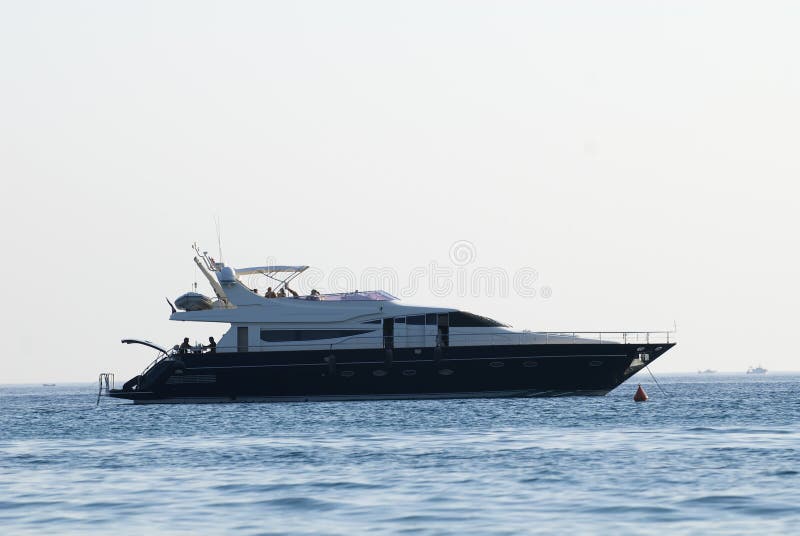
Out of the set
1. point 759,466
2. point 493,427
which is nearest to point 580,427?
point 493,427

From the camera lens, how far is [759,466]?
2744 centimetres

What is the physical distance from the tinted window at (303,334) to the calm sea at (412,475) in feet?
29.1

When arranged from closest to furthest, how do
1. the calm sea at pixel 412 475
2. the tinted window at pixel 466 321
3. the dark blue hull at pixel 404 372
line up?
1. the calm sea at pixel 412 475
2. the dark blue hull at pixel 404 372
3. the tinted window at pixel 466 321

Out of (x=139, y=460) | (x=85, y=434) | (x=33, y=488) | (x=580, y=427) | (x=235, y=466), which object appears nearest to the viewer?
(x=33, y=488)

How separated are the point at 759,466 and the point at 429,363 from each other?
89.9 ft

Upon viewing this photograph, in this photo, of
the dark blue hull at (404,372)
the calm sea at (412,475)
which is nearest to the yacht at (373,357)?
the dark blue hull at (404,372)

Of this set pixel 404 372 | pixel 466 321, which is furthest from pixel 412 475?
pixel 466 321

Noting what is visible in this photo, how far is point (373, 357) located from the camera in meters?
54.2

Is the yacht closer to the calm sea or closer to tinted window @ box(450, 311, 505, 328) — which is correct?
tinted window @ box(450, 311, 505, 328)

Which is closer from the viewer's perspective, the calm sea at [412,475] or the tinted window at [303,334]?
the calm sea at [412,475]

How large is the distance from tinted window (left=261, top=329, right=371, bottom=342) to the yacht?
4 centimetres

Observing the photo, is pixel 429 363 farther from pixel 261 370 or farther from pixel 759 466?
pixel 759 466

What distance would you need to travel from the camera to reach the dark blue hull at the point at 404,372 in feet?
177

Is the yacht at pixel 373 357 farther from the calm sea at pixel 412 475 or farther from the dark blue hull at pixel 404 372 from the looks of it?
the calm sea at pixel 412 475
